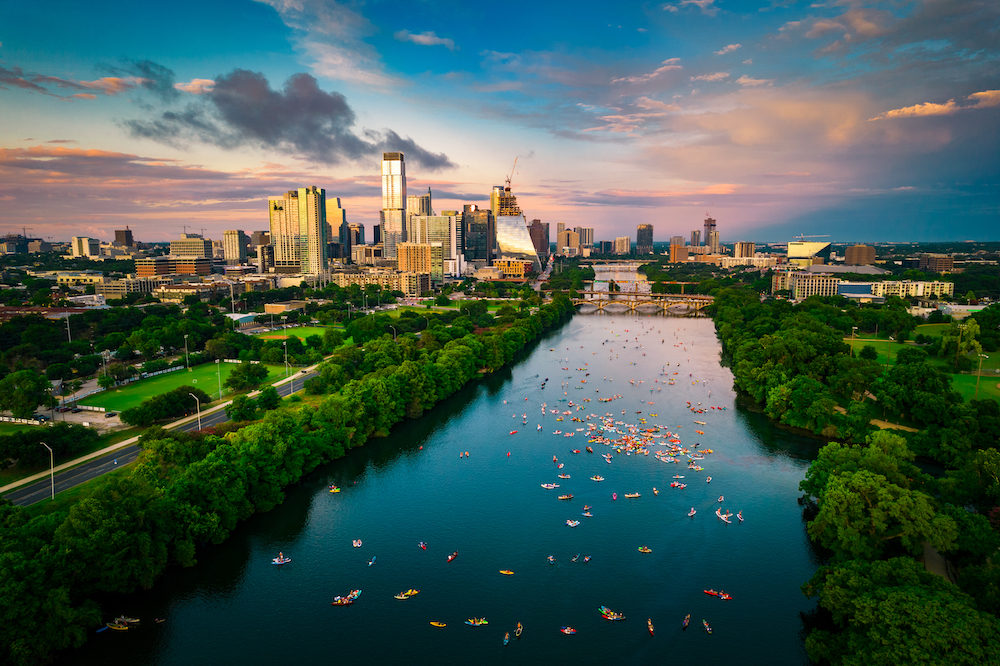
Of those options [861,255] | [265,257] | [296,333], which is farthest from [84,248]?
[861,255]

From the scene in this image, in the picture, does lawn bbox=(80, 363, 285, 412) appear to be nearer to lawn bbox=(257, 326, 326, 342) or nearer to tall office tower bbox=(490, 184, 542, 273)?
lawn bbox=(257, 326, 326, 342)

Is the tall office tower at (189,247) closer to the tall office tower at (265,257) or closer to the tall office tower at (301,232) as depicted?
the tall office tower at (265,257)

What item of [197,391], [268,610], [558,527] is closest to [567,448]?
[558,527]

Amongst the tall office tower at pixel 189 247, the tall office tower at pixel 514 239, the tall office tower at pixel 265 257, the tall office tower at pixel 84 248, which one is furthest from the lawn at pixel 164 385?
the tall office tower at pixel 84 248

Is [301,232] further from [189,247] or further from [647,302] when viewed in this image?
[647,302]

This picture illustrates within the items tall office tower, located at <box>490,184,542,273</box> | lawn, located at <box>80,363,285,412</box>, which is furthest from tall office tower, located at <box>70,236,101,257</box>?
lawn, located at <box>80,363,285,412</box>
